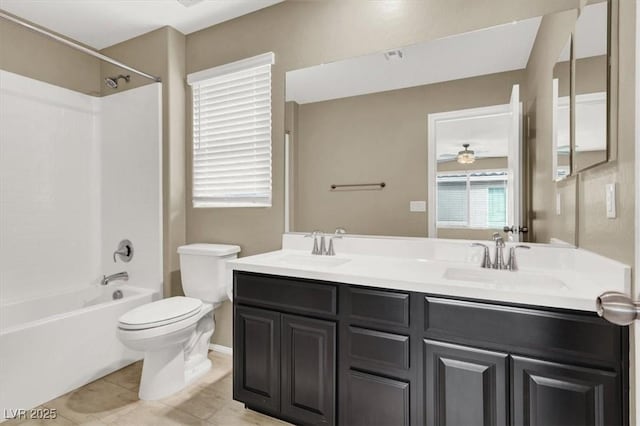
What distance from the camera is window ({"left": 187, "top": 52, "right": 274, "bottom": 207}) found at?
2451mm

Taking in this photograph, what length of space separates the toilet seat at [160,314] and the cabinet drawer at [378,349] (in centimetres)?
112

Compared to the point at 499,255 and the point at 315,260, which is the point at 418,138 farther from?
the point at 315,260

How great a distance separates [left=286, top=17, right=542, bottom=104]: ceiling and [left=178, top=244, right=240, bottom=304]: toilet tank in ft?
4.04

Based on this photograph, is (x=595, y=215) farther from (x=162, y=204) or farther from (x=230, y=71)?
(x=162, y=204)

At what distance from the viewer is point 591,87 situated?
128cm

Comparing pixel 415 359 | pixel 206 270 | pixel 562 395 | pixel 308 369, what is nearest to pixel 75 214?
pixel 206 270

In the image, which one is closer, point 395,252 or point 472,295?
point 472,295

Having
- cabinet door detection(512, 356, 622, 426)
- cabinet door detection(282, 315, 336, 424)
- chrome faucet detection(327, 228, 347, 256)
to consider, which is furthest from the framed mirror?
cabinet door detection(282, 315, 336, 424)

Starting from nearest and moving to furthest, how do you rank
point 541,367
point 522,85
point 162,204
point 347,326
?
point 541,367
point 347,326
point 522,85
point 162,204

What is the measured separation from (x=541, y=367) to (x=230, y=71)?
2570 millimetres

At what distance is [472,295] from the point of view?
126 cm

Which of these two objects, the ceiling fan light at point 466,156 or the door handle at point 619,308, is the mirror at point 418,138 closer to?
the ceiling fan light at point 466,156

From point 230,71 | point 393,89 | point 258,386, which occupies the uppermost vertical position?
point 230,71

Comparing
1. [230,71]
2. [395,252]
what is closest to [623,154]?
[395,252]
